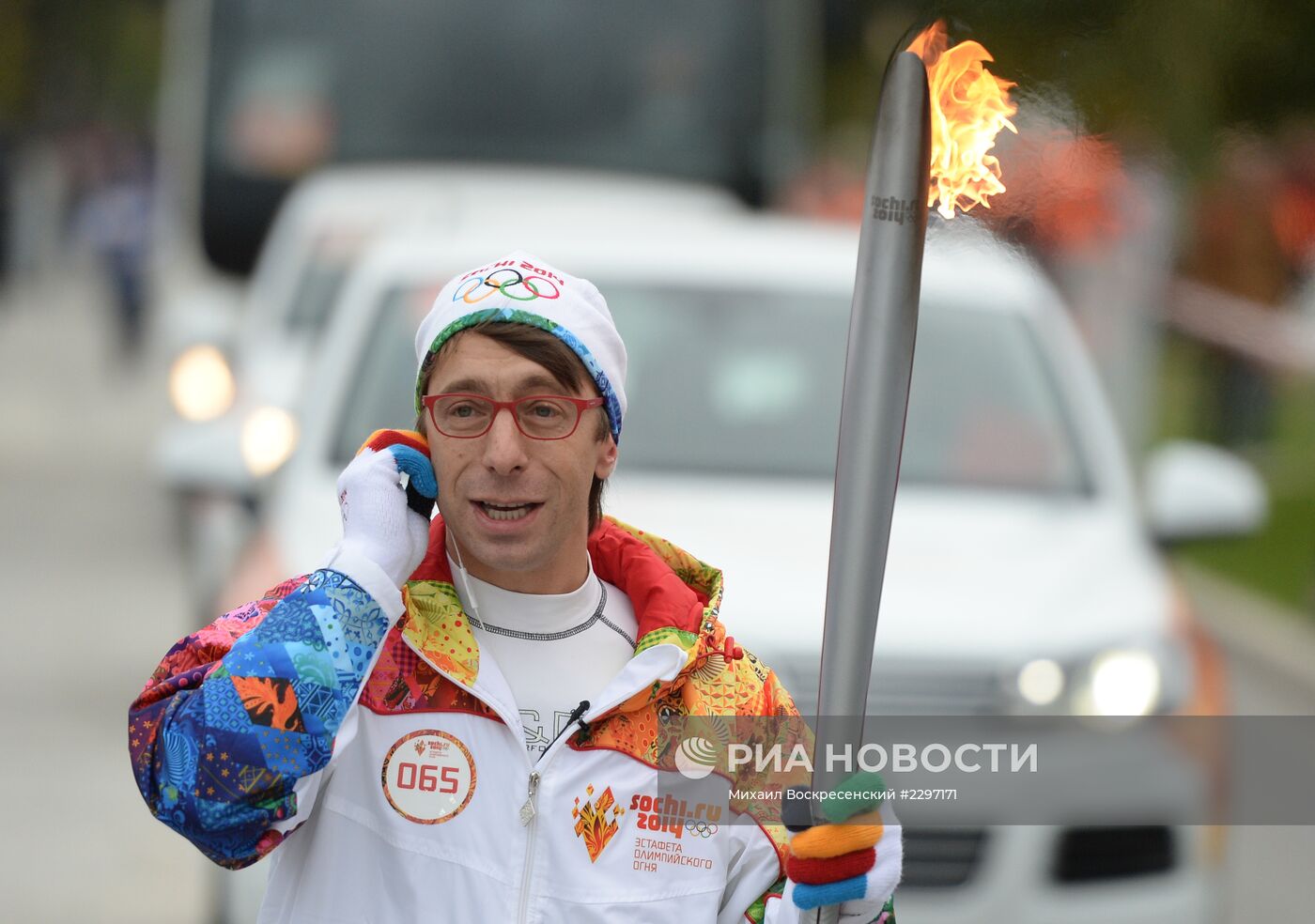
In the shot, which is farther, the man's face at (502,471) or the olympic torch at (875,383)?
the man's face at (502,471)

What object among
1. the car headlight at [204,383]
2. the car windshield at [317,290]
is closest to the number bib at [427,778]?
the car windshield at [317,290]

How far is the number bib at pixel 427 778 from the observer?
7.23 feet

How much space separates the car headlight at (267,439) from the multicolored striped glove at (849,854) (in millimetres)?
3259

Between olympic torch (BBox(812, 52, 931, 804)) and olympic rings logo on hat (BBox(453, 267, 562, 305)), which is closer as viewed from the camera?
olympic torch (BBox(812, 52, 931, 804))

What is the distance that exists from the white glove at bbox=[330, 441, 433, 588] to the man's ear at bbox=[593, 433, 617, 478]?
246mm

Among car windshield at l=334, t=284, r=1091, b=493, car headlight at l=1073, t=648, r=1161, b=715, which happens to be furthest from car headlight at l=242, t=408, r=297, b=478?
car headlight at l=1073, t=648, r=1161, b=715

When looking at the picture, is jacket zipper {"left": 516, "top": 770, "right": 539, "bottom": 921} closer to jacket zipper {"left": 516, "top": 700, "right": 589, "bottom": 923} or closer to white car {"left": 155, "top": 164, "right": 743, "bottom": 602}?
jacket zipper {"left": 516, "top": 700, "right": 589, "bottom": 923}

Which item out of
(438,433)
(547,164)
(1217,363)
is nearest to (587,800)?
(438,433)

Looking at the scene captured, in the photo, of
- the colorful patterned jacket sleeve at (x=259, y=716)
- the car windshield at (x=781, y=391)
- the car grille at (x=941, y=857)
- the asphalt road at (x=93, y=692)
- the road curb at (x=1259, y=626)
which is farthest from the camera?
the road curb at (x=1259, y=626)

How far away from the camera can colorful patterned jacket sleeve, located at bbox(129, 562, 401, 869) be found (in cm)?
206

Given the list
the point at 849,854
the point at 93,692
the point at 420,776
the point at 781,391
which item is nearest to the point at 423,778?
the point at 420,776

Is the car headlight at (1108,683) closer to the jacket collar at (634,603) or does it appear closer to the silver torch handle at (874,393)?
the jacket collar at (634,603)

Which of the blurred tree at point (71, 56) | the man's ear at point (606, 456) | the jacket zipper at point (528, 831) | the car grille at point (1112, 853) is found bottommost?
the jacket zipper at point (528, 831)

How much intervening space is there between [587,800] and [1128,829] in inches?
94.9
